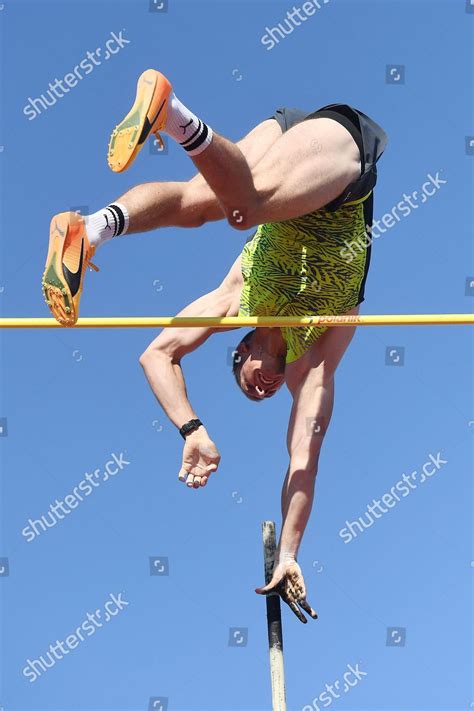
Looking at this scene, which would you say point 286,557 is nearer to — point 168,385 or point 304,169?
point 168,385

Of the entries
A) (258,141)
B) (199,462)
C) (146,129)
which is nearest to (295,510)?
(199,462)

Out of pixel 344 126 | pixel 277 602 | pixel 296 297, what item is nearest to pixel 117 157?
pixel 344 126

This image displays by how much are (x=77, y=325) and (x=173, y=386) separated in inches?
33.1

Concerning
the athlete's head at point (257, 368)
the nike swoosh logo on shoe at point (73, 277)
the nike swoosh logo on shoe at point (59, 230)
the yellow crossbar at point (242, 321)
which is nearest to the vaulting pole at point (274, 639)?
the athlete's head at point (257, 368)

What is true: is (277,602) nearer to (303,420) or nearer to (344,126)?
(303,420)

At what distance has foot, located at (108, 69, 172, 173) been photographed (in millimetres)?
6016

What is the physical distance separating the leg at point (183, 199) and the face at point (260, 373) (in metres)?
1.14

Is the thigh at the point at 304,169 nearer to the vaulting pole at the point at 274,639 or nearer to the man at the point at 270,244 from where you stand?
the man at the point at 270,244

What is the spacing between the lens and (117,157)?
607cm

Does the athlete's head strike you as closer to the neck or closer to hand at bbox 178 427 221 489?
the neck

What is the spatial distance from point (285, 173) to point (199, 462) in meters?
1.84

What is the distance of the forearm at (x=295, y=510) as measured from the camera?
7.83m

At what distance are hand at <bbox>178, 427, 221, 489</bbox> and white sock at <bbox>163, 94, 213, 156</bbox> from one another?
6.29 ft

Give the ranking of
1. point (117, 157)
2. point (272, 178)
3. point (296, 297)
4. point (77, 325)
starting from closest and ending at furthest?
point (117, 157) < point (272, 178) < point (77, 325) < point (296, 297)
